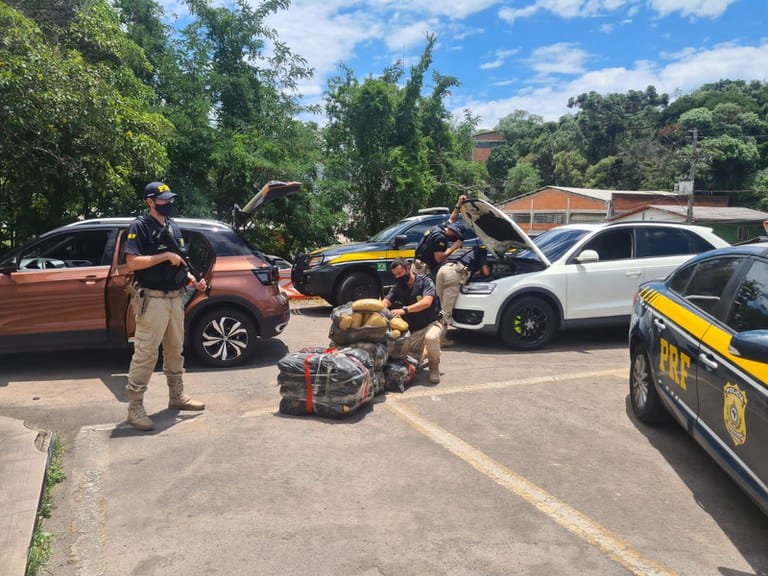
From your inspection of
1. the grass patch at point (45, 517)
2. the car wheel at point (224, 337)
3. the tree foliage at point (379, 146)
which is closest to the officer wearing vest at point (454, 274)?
the car wheel at point (224, 337)

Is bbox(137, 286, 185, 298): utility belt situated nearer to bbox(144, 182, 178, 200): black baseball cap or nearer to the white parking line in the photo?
bbox(144, 182, 178, 200): black baseball cap

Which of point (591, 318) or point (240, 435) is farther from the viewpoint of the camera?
point (591, 318)

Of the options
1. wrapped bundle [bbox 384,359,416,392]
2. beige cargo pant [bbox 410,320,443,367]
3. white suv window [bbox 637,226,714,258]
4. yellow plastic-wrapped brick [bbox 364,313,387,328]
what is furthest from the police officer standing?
white suv window [bbox 637,226,714,258]

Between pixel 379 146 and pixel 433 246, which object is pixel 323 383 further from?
pixel 379 146

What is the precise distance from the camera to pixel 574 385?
6156 mm

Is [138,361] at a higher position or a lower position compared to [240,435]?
higher

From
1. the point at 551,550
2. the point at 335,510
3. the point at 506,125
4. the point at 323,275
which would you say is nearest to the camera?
the point at 551,550

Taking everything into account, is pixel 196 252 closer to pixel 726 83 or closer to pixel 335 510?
pixel 335 510

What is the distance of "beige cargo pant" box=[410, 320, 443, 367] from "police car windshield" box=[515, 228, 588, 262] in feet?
7.61

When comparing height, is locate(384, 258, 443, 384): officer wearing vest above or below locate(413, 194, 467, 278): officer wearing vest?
below

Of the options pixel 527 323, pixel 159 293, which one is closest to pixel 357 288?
pixel 527 323

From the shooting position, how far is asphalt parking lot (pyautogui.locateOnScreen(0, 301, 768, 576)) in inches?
120

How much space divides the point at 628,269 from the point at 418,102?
12635 mm

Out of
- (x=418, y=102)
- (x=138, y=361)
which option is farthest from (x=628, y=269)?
(x=418, y=102)
